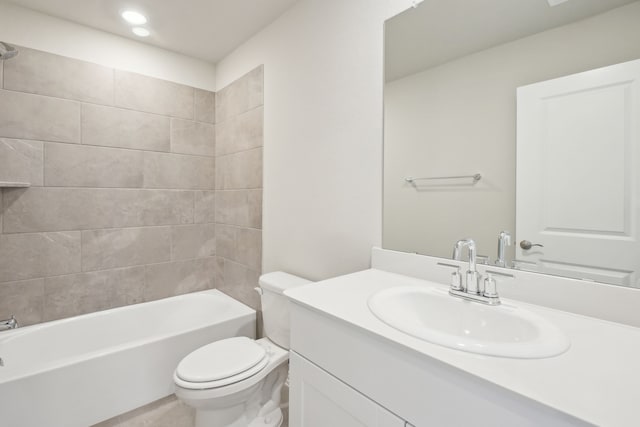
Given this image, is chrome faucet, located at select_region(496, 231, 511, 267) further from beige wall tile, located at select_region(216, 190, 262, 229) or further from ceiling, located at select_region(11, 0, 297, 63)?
ceiling, located at select_region(11, 0, 297, 63)

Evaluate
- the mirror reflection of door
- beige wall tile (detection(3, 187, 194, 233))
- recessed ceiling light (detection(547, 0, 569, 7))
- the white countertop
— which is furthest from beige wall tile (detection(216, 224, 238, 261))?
recessed ceiling light (detection(547, 0, 569, 7))

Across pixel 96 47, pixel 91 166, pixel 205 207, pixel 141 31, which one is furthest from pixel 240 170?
pixel 96 47

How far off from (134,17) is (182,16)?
32 centimetres

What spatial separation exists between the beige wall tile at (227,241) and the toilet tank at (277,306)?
2.55 ft

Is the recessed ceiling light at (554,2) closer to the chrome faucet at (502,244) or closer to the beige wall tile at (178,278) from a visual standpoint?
the chrome faucet at (502,244)

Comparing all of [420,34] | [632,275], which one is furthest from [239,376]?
[420,34]

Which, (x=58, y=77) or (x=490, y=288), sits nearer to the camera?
(x=490, y=288)

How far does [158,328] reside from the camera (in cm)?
237

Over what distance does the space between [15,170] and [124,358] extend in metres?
1.37

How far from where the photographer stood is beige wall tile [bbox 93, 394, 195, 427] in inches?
68.3

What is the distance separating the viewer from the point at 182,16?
2.00m

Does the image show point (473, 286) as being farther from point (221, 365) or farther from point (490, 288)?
point (221, 365)

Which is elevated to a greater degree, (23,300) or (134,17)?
(134,17)

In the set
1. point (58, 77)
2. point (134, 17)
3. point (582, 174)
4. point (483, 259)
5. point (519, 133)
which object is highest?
point (134, 17)
